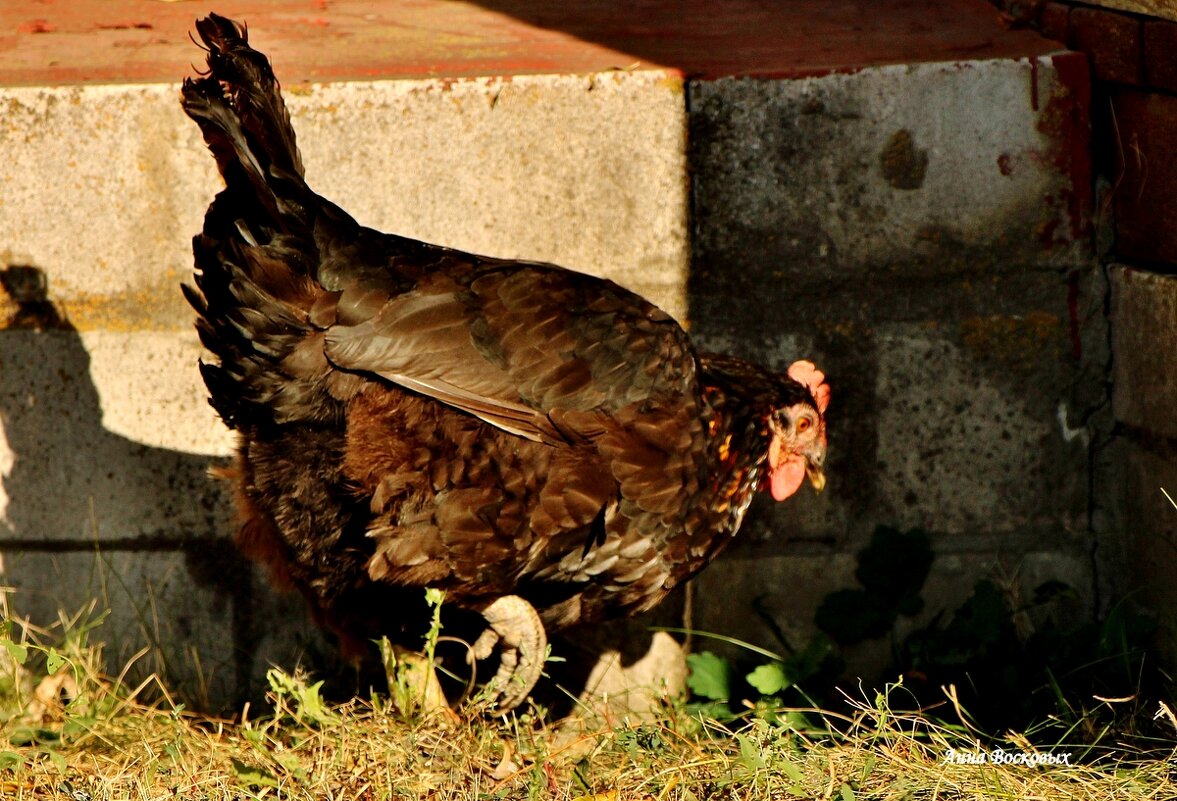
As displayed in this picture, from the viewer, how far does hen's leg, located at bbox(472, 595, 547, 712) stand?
291 centimetres

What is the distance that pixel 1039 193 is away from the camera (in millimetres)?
3264

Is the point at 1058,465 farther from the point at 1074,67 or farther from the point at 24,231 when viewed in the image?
the point at 24,231

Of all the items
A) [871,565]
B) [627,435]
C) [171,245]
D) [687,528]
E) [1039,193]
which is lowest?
[871,565]

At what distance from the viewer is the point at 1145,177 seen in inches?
123

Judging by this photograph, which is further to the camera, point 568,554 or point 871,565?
point 871,565

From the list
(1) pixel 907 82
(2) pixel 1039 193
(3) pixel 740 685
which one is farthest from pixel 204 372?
(2) pixel 1039 193

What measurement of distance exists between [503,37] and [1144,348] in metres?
1.95

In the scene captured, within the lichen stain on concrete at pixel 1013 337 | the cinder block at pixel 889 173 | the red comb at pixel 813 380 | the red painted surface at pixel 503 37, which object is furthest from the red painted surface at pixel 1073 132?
the red comb at pixel 813 380

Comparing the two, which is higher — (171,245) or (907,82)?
(907,82)

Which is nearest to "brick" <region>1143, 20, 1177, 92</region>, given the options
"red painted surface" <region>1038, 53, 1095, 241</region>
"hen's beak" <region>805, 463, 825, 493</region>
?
"red painted surface" <region>1038, 53, 1095, 241</region>

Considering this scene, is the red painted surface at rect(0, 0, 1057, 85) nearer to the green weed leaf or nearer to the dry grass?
the green weed leaf

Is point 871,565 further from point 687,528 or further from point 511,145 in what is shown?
point 511,145

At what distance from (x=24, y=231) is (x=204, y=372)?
842mm

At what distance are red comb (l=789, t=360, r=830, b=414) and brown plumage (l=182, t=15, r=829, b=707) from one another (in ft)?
1.15
